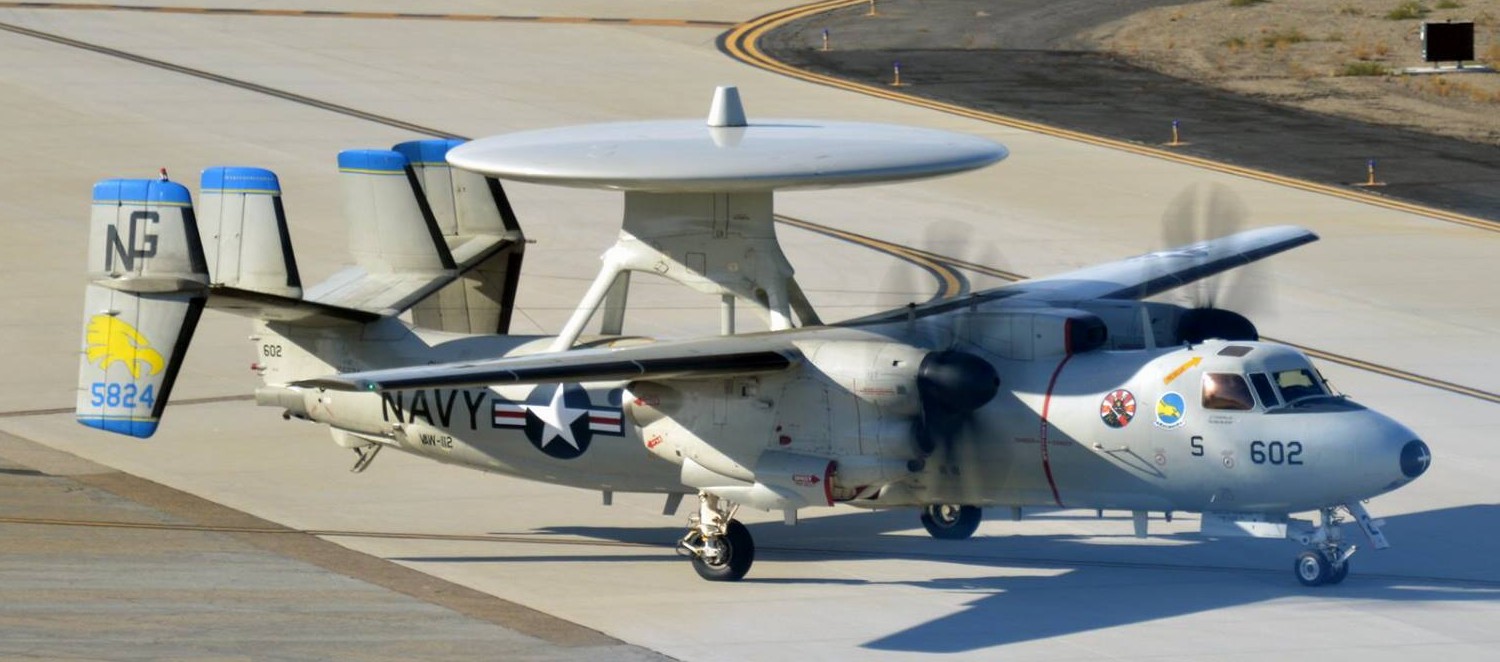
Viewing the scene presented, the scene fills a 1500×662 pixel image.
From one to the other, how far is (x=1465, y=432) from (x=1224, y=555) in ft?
25.2

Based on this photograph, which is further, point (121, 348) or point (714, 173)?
point (121, 348)

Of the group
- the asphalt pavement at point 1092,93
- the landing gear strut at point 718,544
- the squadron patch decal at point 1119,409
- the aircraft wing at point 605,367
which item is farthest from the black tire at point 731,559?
the asphalt pavement at point 1092,93

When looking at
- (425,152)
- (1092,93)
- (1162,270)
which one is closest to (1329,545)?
(1162,270)

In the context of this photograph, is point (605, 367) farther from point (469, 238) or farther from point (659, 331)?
point (659, 331)

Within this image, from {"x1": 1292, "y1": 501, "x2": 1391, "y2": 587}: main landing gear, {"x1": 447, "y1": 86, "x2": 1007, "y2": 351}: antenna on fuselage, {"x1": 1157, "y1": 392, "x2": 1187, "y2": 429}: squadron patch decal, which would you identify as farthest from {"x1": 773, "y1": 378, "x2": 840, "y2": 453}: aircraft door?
{"x1": 1292, "y1": 501, "x2": 1391, "y2": 587}: main landing gear

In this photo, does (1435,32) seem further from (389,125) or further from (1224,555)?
(1224,555)

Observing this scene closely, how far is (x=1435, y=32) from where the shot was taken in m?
62.6

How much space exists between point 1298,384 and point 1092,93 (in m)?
37.2

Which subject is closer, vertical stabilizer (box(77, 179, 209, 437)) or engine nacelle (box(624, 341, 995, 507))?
engine nacelle (box(624, 341, 995, 507))

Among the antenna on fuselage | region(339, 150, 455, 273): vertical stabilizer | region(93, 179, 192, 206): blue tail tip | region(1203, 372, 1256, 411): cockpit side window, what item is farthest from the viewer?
region(339, 150, 455, 273): vertical stabilizer

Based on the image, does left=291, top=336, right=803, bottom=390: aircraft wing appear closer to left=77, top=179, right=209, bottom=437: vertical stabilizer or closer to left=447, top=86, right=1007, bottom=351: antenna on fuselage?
left=447, top=86, right=1007, bottom=351: antenna on fuselage

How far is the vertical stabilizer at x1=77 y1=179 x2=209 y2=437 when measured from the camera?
2494 cm

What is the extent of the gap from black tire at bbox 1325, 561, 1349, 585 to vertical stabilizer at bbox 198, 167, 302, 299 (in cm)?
1391

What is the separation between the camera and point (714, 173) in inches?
888
